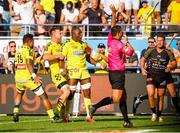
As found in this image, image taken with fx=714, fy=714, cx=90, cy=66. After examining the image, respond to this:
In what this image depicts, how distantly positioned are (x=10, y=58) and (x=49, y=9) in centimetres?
313

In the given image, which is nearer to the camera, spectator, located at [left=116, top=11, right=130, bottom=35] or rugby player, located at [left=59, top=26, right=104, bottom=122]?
rugby player, located at [left=59, top=26, right=104, bottom=122]

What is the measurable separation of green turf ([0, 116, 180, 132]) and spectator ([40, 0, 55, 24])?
5916mm

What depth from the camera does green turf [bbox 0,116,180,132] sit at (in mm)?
15260

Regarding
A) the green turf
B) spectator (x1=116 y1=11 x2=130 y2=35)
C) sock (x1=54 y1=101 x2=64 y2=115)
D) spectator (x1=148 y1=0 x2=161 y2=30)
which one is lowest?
the green turf

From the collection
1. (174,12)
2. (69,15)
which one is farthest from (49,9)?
(174,12)

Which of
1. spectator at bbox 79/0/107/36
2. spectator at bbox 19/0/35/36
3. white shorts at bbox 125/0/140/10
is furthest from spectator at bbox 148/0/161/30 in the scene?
spectator at bbox 19/0/35/36

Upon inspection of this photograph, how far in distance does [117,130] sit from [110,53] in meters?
2.21

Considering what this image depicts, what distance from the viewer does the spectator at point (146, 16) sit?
2244 cm

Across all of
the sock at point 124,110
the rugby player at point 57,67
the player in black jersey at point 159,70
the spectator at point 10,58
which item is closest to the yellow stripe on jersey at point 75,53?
the rugby player at point 57,67

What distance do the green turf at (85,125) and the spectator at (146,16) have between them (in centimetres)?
408

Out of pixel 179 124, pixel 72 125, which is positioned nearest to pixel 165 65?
A: pixel 179 124

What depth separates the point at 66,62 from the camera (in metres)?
17.5

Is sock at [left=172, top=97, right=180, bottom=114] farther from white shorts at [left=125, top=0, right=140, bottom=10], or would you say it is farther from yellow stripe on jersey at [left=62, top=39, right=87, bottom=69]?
white shorts at [left=125, top=0, right=140, bottom=10]

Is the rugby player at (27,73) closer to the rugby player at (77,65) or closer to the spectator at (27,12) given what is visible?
the rugby player at (77,65)
